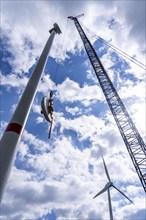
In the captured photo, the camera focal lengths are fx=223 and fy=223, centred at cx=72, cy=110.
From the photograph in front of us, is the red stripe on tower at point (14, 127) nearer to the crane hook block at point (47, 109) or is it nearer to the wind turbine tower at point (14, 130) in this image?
the wind turbine tower at point (14, 130)

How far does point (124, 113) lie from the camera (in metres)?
51.7

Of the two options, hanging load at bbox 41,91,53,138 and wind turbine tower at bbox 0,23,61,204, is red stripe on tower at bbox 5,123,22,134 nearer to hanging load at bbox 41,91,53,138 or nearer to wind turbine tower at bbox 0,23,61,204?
wind turbine tower at bbox 0,23,61,204

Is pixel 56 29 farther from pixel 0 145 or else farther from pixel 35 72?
pixel 0 145

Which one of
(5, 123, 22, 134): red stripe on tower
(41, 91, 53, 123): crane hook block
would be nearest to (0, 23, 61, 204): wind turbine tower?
(5, 123, 22, 134): red stripe on tower

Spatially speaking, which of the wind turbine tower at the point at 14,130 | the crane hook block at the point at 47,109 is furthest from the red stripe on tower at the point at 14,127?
the crane hook block at the point at 47,109

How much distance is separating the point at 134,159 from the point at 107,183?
41.2 ft

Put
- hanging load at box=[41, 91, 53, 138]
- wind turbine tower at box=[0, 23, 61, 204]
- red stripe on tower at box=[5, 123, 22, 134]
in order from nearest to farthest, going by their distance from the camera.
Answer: wind turbine tower at box=[0, 23, 61, 204], red stripe on tower at box=[5, 123, 22, 134], hanging load at box=[41, 91, 53, 138]

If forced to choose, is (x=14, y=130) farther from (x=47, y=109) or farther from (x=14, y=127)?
(x=47, y=109)

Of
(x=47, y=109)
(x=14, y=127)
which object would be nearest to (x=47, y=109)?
(x=47, y=109)

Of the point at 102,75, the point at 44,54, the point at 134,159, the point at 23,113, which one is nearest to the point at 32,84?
the point at 23,113

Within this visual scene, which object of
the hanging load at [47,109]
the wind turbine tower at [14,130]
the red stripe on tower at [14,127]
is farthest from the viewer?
the hanging load at [47,109]

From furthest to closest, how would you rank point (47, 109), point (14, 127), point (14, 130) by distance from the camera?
1. point (47, 109)
2. point (14, 127)
3. point (14, 130)

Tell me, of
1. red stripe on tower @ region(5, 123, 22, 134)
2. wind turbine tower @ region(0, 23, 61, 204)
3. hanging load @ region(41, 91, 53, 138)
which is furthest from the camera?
hanging load @ region(41, 91, 53, 138)

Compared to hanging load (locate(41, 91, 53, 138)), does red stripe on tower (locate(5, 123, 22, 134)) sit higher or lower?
lower
